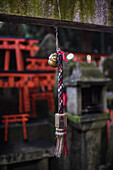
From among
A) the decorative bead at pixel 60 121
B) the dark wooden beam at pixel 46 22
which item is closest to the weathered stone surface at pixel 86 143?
the decorative bead at pixel 60 121

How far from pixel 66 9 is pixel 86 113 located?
16.6 feet

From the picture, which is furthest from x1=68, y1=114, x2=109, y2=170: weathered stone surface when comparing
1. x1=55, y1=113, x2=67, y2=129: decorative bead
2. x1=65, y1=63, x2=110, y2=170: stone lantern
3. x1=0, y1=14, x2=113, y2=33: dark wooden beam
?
x1=0, y1=14, x2=113, y2=33: dark wooden beam

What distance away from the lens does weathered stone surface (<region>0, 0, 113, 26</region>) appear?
174 centimetres

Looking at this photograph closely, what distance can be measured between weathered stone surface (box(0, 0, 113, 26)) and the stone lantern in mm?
3839

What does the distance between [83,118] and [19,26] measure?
678 centimetres

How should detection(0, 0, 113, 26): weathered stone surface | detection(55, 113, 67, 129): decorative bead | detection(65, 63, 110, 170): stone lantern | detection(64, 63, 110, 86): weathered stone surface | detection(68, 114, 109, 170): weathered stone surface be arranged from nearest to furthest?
detection(0, 0, 113, 26): weathered stone surface
detection(55, 113, 67, 129): decorative bead
detection(64, 63, 110, 86): weathered stone surface
detection(65, 63, 110, 170): stone lantern
detection(68, 114, 109, 170): weathered stone surface

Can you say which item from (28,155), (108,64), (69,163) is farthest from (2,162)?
(108,64)

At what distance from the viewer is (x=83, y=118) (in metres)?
5.84

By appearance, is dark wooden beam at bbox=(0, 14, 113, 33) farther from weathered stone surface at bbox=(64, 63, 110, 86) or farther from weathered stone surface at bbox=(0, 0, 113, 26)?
weathered stone surface at bbox=(64, 63, 110, 86)

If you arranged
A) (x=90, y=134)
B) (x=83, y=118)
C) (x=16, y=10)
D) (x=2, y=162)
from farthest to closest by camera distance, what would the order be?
(x=90, y=134) → (x=83, y=118) → (x=2, y=162) → (x=16, y=10)

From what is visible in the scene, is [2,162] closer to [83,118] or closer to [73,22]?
[83,118]

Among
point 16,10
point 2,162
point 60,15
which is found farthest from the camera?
point 2,162

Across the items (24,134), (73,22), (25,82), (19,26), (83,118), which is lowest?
(24,134)

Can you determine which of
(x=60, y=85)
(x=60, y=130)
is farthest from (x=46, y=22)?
(x=60, y=130)
